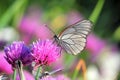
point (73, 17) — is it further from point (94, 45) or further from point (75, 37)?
point (75, 37)

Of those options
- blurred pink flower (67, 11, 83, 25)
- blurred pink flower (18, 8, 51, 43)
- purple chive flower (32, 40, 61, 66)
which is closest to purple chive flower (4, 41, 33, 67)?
purple chive flower (32, 40, 61, 66)

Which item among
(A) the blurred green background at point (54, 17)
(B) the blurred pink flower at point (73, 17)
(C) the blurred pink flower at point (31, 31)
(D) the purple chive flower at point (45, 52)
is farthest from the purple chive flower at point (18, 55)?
(B) the blurred pink flower at point (73, 17)

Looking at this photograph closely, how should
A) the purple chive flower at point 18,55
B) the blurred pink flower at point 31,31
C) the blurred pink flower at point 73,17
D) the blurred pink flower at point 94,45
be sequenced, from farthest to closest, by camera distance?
1. the blurred pink flower at point 73,17
2. the blurred pink flower at point 94,45
3. the blurred pink flower at point 31,31
4. the purple chive flower at point 18,55

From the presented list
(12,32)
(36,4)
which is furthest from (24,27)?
(36,4)

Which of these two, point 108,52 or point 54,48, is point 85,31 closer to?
point 54,48

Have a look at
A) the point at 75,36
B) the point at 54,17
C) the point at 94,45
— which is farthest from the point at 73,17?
the point at 75,36

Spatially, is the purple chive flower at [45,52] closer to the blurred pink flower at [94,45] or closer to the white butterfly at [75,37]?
the white butterfly at [75,37]

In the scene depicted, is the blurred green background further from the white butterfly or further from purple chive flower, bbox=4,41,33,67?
purple chive flower, bbox=4,41,33,67
